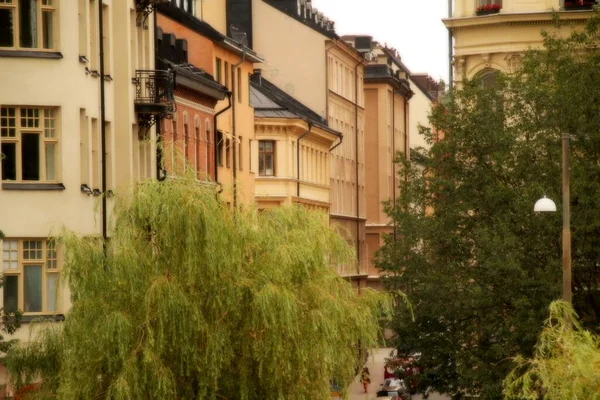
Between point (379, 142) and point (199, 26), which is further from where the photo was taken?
point (379, 142)

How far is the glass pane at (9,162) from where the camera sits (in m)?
42.6

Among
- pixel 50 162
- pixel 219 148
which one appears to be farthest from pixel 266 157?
pixel 50 162

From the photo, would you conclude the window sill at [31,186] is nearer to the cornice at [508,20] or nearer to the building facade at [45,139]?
the building facade at [45,139]

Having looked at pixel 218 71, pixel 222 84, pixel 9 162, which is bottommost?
pixel 9 162

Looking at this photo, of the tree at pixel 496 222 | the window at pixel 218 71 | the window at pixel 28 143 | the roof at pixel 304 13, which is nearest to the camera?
the window at pixel 28 143

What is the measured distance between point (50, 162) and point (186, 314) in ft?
38.0

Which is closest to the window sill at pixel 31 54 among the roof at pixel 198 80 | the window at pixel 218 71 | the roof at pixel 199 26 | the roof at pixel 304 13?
the roof at pixel 198 80

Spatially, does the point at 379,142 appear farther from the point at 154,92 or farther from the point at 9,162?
the point at 9,162

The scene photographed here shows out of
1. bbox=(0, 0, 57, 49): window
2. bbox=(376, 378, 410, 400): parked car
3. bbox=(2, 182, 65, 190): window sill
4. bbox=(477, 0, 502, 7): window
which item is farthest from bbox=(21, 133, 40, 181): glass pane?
bbox=(477, 0, 502, 7): window

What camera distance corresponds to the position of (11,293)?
42156mm

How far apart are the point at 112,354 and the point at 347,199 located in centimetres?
8012

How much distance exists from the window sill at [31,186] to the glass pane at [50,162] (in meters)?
0.25

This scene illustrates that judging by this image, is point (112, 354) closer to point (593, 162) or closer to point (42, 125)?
point (42, 125)

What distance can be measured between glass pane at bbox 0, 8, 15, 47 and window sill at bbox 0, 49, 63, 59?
0.19 m
